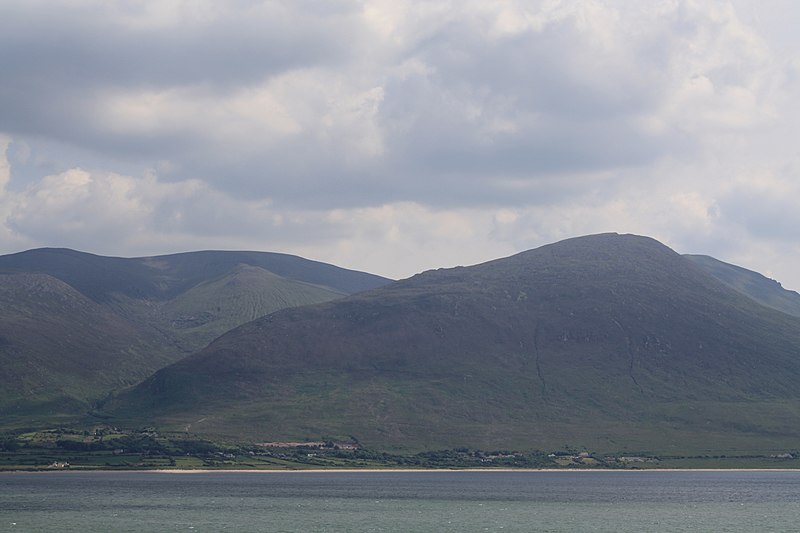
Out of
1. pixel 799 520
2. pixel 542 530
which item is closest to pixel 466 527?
pixel 542 530

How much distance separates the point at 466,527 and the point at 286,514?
39539 mm

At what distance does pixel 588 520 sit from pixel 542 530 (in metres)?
24.3

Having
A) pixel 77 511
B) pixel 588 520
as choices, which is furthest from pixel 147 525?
pixel 588 520

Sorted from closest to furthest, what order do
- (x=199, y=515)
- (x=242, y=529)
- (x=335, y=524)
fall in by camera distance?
(x=242, y=529), (x=335, y=524), (x=199, y=515)

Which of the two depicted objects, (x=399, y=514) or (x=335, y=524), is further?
(x=399, y=514)

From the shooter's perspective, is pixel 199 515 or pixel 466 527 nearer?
pixel 466 527

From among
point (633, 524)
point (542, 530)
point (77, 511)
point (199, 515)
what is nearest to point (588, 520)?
point (633, 524)

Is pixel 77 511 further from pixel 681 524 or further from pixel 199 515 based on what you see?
pixel 681 524

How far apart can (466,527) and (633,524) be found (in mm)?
31477

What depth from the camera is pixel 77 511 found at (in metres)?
195

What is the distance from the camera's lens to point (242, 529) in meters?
166

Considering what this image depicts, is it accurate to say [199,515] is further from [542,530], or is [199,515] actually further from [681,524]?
[681,524]

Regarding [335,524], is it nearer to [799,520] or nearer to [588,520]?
[588,520]

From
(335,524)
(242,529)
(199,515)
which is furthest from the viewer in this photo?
(199,515)
